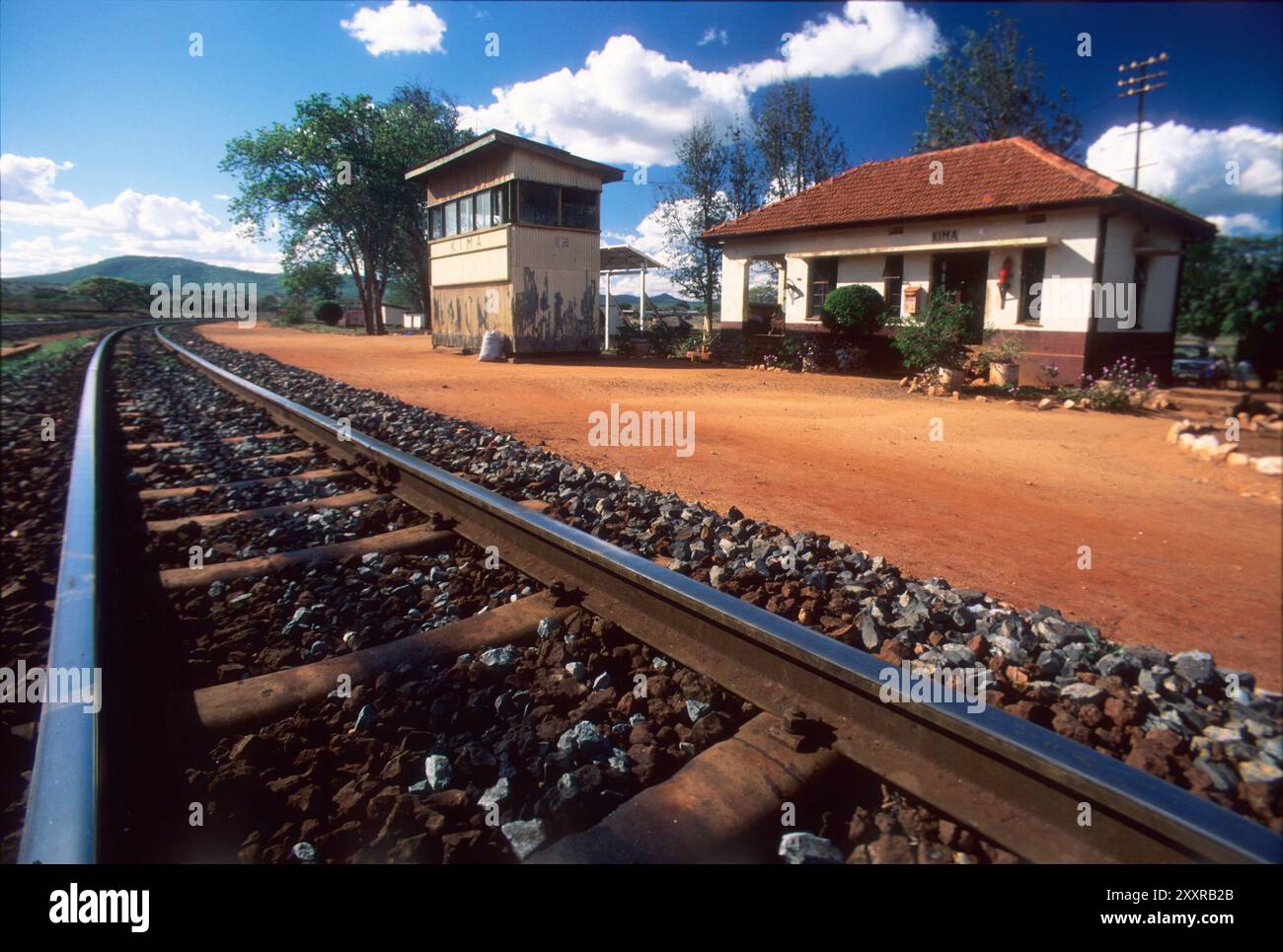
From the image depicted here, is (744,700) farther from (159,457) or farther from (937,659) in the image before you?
(159,457)

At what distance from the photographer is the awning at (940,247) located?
1377 cm

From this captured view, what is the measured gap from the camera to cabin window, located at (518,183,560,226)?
18000 mm

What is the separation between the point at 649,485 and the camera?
489 cm

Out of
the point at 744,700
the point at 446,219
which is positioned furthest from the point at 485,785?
the point at 446,219

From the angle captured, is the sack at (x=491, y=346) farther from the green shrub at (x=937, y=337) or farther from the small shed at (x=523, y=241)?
the green shrub at (x=937, y=337)

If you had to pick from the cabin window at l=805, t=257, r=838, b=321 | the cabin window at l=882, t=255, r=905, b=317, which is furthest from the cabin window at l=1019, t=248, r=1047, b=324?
the cabin window at l=805, t=257, r=838, b=321

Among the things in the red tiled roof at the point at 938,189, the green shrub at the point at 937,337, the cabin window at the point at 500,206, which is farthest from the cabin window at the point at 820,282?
the cabin window at the point at 500,206

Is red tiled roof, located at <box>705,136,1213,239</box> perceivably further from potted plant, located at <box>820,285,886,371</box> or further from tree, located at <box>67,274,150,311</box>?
tree, located at <box>67,274,150,311</box>

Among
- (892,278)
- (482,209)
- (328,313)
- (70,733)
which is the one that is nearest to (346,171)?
(482,209)

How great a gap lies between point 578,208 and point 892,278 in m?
8.39

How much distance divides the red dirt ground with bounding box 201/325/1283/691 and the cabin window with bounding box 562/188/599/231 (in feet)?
30.7

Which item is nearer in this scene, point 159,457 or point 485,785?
point 485,785
